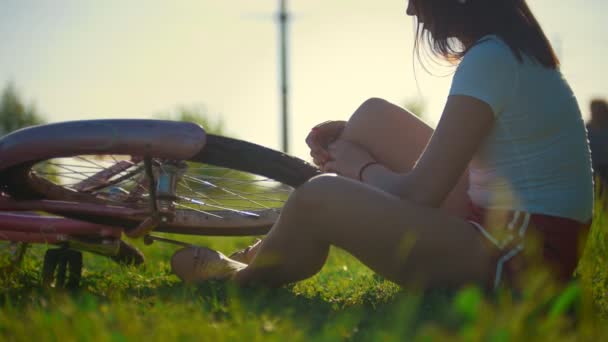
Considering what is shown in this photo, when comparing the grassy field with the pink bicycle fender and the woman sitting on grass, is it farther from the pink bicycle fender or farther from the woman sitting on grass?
the pink bicycle fender

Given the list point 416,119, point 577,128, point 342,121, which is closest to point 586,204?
point 577,128

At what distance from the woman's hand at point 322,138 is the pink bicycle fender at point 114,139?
0.47 meters

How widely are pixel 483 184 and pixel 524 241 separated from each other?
0.24 m

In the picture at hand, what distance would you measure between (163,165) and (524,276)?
139 cm

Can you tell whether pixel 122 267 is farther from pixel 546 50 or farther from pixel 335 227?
pixel 546 50

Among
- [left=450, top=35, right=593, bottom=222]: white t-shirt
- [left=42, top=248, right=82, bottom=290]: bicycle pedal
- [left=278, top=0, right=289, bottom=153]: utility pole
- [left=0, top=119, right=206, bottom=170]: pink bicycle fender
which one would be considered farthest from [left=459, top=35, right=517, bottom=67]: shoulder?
[left=278, top=0, right=289, bottom=153]: utility pole

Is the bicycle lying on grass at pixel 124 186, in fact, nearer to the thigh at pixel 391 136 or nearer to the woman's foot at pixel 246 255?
the woman's foot at pixel 246 255

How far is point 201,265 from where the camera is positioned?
106 inches

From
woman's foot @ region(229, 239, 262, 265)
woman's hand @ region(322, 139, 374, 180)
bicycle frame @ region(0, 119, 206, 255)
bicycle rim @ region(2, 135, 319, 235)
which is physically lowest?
woman's foot @ region(229, 239, 262, 265)

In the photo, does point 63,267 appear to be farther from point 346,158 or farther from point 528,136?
point 528,136

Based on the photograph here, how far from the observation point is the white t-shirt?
208 cm

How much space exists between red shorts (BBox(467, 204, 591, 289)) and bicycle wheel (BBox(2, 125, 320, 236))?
0.80 meters

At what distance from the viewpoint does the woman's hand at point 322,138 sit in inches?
106

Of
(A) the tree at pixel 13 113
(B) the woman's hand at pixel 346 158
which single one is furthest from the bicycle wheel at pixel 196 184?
(A) the tree at pixel 13 113
